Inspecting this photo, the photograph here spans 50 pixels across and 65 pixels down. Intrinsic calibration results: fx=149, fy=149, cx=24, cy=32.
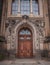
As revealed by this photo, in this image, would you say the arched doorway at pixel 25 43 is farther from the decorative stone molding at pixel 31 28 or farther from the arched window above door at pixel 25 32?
the decorative stone molding at pixel 31 28

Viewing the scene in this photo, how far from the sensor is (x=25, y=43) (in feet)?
→ 44.1

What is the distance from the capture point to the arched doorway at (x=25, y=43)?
1326cm

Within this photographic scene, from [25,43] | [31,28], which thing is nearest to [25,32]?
[31,28]

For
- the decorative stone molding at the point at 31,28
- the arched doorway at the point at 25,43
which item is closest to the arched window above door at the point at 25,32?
the arched doorway at the point at 25,43

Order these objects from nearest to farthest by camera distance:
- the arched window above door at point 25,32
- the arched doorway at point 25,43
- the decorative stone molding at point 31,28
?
1. the decorative stone molding at point 31,28
2. the arched doorway at point 25,43
3. the arched window above door at point 25,32

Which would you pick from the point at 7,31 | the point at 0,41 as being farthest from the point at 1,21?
the point at 0,41

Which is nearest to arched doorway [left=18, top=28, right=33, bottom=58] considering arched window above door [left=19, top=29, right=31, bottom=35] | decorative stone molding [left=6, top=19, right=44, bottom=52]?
arched window above door [left=19, top=29, right=31, bottom=35]

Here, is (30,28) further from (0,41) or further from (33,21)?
(0,41)

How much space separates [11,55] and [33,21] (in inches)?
141

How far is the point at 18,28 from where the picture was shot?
13.3 m

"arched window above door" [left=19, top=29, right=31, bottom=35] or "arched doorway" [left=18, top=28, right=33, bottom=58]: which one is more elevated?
"arched window above door" [left=19, top=29, right=31, bottom=35]

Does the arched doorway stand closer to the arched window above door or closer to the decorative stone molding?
the arched window above door

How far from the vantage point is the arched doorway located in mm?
13258

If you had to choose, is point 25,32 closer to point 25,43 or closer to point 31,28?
point 31,28
